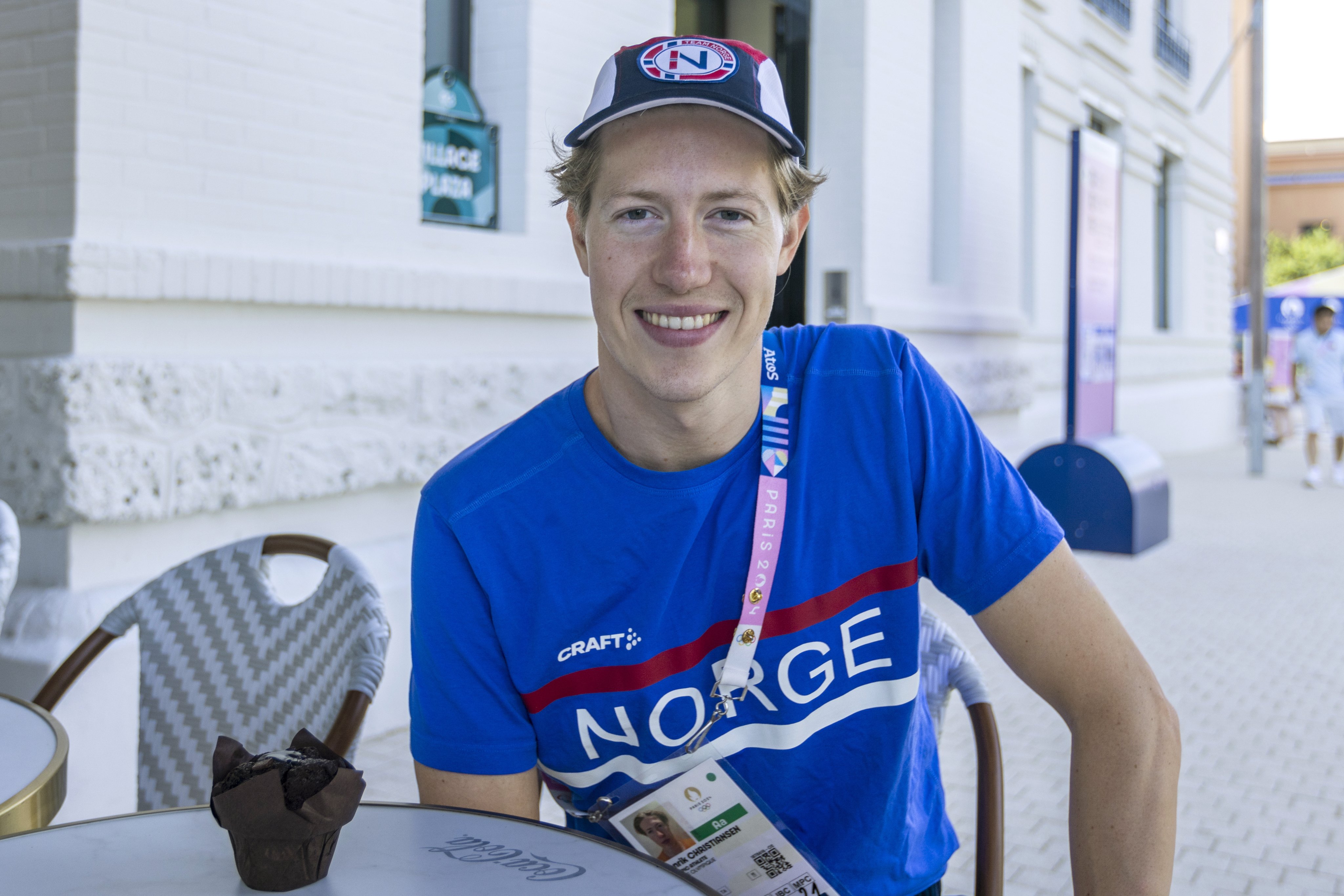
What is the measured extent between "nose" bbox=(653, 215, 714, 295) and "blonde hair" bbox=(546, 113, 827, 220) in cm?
14

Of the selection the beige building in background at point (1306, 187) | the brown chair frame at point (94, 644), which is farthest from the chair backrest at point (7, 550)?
the beige building in background at point (1306, 187)

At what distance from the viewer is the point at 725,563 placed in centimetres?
155

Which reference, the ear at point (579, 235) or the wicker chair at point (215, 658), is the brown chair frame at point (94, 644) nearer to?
the wicker chair at point (215, 658)

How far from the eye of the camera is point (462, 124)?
192 inches

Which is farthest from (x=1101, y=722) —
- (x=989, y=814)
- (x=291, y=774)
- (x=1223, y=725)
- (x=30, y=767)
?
(x=1223, y=725)

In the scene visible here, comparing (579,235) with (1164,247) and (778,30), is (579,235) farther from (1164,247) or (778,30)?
(1164,247)

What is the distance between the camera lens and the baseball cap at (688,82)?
1522 mm

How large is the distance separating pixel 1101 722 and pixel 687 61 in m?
1.02

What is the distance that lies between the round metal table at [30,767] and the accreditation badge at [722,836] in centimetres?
72

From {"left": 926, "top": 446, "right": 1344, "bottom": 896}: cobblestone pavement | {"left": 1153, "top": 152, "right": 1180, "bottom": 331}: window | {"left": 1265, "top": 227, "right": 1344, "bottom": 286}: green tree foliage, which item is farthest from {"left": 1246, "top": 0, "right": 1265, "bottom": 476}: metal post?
{"left": 1265, "top": 227, "right": 1344, "bottom": 286}: green tree foliage

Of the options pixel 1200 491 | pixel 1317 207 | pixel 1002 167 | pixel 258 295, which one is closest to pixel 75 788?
pixel 258 295

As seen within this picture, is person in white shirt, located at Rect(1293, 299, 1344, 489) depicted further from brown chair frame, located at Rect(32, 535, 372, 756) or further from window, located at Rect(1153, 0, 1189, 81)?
brown chair frame, located at Rect(32, 535, 372, 756)

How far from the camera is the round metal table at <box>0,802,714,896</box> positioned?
3.88ft

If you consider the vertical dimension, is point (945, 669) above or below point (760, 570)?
below
